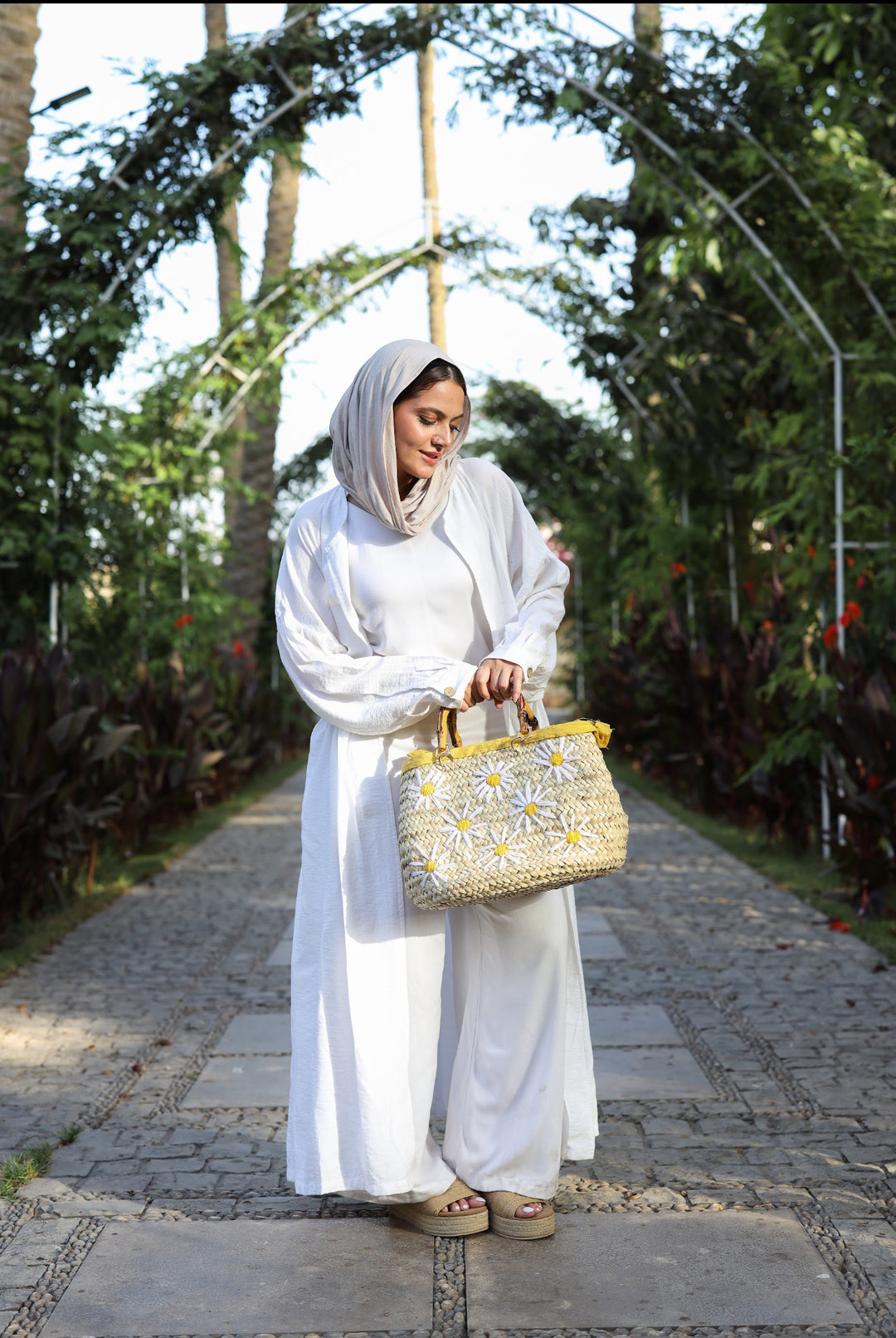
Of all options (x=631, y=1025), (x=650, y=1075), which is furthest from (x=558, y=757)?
(x=631, y=1025)

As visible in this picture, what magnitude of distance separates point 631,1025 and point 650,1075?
1.87 feet

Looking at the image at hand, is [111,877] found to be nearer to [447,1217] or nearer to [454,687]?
[447,1217]

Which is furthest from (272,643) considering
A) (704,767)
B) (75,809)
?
(75,809)

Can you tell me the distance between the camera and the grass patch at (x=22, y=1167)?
3.18 meters

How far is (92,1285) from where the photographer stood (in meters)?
2.68

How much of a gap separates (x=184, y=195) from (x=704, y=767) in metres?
5.18

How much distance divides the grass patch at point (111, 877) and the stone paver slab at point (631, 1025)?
7.58 feet

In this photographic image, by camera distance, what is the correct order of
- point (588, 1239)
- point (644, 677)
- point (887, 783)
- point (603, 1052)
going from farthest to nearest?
point (644, 677)
point (887, 783)
point (603, 1052)
point (588, 1239)

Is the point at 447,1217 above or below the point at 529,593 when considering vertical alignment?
below

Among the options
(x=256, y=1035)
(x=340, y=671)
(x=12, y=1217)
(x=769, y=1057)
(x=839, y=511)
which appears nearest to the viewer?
(x=340, y=671)

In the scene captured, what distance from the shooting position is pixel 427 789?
8.96 ft

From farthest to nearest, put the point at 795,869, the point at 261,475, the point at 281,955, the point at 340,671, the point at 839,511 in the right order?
the point at 261,475, the point at 795,869, the point at 839,511, the point at 281,955, the point at 340,671

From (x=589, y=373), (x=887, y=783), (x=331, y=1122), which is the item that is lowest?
(x=331, y=1122)

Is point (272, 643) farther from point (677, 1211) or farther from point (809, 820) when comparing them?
point (677, 1211)
